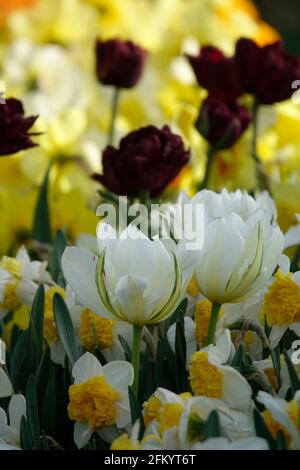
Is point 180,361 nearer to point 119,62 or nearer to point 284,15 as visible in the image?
point 119,62

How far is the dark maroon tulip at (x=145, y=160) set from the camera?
1189 millimetres

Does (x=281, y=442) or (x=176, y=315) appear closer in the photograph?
(x=281, y=442)

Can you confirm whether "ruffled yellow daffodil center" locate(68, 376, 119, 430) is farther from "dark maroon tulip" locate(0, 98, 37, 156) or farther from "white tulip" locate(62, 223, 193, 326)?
"dark maroon tulip" locate(0, 98, 37, 156)

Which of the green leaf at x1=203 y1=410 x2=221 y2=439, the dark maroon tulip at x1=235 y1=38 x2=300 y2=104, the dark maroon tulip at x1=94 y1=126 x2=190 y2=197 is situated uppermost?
the dark maroon tulip at x1=235 y1=38 x2=300 y2=104

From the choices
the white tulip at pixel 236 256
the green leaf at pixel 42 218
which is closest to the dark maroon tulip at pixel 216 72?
the green leaf at pixel 42 218

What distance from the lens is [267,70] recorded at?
144cm

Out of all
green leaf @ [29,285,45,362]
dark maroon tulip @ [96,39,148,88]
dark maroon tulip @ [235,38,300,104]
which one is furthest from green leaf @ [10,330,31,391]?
dark maroon tulip @ [96,39,148,88]

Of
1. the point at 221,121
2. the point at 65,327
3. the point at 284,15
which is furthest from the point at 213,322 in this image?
the point at 284,15

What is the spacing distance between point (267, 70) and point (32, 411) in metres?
0.74

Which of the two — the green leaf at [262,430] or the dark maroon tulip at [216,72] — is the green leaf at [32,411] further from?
the dark maroon tulip at [216,72]

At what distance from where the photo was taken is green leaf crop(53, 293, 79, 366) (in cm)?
93

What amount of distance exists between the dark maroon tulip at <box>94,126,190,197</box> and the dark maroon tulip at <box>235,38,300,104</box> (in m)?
0.28

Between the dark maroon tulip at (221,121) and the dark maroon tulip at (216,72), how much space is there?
118 millimetres

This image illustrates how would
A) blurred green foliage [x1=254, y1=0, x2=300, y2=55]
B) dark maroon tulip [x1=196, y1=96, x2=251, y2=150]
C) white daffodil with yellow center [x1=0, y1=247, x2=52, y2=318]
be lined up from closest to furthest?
white daffodil with yellow center [x1=0, y1=247, x2=52, y2=318], dark maroon tulip [x1=196, y1=96, x2=251, y2=150], blurred green foliage [x1=254, y1=0, x2=300, y2=55]
